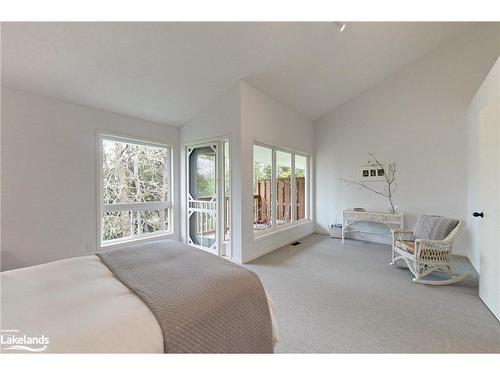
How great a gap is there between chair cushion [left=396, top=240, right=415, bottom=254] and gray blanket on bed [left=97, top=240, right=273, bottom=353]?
2.45 metres

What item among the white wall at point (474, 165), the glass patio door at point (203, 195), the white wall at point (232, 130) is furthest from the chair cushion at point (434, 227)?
the glass patio door at point (203, 195)

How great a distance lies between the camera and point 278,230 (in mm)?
4293

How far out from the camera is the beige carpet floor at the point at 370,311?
5.44ft

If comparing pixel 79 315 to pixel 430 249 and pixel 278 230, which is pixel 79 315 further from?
pixel 278 230

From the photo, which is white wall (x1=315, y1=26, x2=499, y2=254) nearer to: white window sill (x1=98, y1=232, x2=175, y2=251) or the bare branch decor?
the bare branch decor

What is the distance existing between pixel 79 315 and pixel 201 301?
49cm

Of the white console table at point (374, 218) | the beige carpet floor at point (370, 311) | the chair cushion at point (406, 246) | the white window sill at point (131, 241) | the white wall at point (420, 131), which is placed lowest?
the beige carpet floor at point (370, 311)

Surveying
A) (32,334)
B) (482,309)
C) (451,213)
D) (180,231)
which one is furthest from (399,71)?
(32,334)

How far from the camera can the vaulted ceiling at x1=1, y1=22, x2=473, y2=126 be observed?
2246 mm

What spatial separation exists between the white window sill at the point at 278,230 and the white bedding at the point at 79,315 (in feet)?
8.80

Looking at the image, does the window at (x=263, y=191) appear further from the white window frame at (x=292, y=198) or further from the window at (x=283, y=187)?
the window at (x=283, y=187)

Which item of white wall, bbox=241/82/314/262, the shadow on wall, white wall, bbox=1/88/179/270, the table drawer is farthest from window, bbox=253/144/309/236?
the shadow on wall
